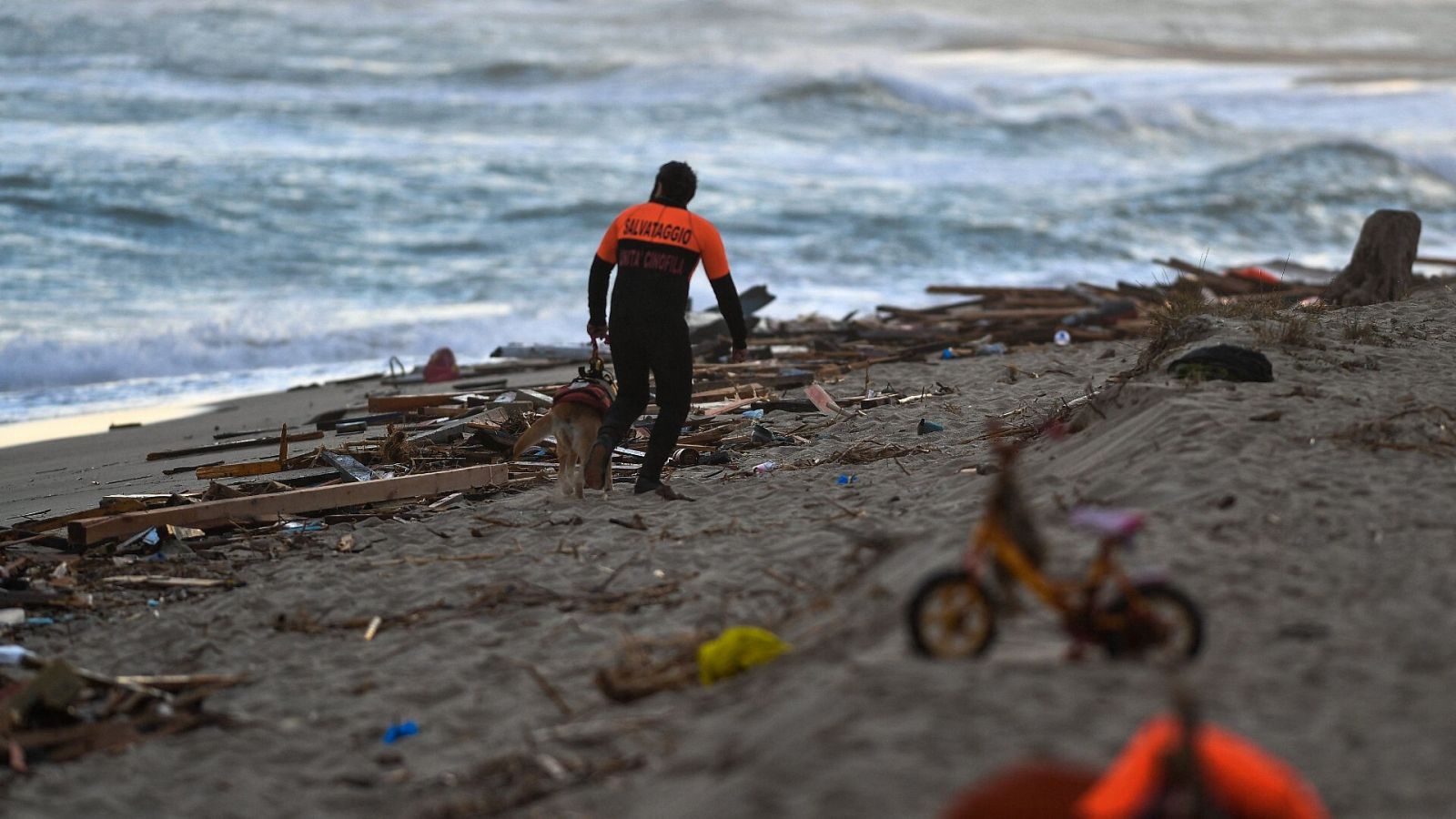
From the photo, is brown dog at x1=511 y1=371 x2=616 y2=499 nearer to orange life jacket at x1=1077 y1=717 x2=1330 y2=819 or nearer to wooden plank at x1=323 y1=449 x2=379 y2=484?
wooden plank at x1=323 y1=449 x2=379 y2=484

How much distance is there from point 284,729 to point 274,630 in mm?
1219

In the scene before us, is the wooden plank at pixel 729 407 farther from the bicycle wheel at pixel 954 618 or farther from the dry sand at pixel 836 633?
the bicycle wheel at pixel 954 618

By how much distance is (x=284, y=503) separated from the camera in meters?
7.80

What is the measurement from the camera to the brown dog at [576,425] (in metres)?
7.91

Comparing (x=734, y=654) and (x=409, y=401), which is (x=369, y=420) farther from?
(x=734, y=654)

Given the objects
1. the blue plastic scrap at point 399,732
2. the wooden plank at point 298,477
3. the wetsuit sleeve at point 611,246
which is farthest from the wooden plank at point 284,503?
the blue plastic scrap at point 399,732

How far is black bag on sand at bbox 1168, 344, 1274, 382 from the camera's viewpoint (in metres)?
6.98

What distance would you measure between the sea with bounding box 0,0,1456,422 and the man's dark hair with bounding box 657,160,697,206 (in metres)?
7.18

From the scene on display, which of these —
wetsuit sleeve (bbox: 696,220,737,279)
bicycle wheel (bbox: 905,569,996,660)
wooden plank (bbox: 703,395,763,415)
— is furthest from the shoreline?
bicycle wheel (bbox: 905,569,996,660)


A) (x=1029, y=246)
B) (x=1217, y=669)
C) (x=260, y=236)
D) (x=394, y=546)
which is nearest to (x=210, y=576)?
(x=394, y=546)

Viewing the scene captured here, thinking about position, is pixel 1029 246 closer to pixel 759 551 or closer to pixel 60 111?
pixel 759 551

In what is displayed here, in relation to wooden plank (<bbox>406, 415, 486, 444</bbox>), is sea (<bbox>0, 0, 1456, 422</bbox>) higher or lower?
higher

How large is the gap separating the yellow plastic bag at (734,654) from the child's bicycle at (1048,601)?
879 mm

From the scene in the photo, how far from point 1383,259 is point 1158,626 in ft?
31.4
